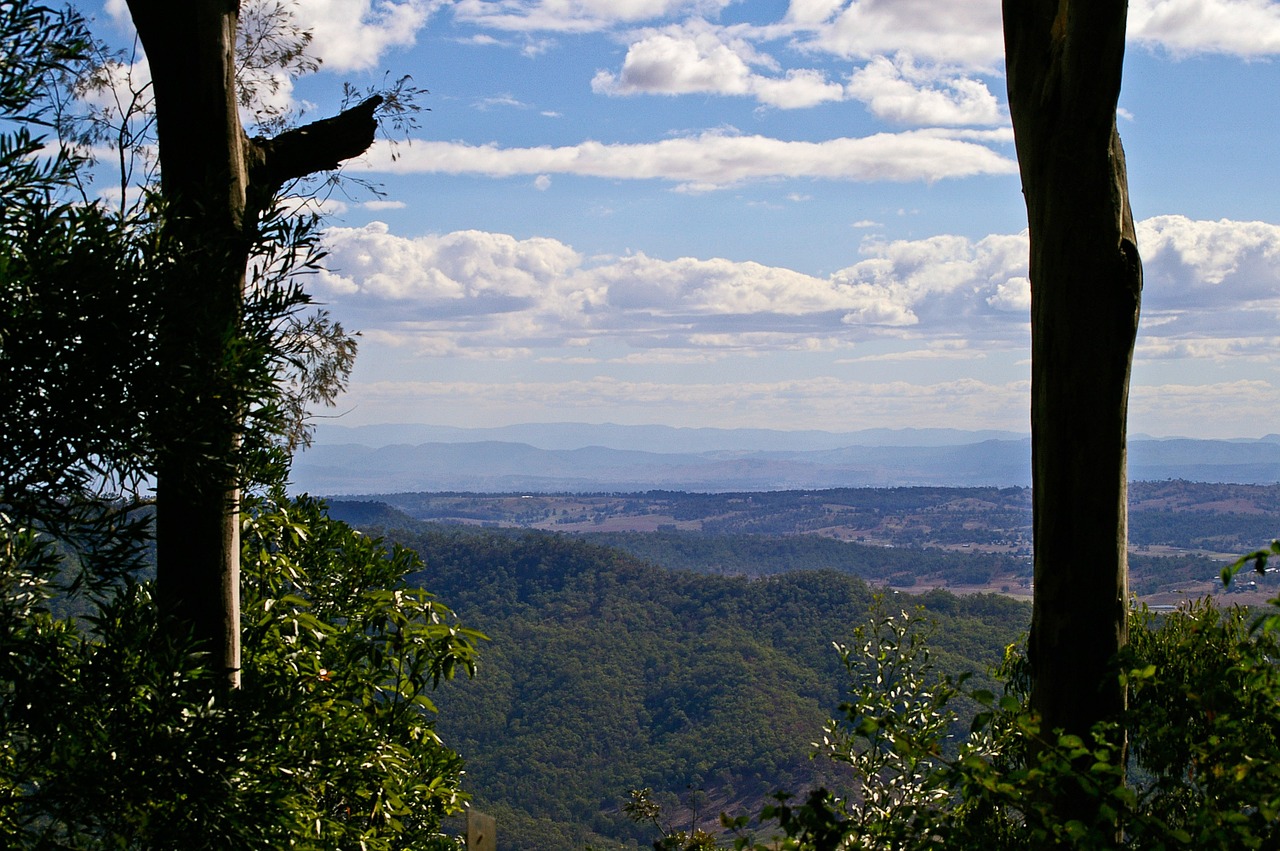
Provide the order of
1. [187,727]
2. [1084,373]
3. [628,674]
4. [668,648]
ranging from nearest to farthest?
[187,727]
[1084,373]
[628,674]
[668,648]

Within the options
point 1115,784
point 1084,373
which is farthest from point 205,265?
point 1084,373

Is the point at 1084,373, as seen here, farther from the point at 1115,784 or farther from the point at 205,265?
the point at 205,265

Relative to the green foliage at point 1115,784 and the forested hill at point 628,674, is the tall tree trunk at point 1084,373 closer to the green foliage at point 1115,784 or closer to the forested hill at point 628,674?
the green foliage at point 1115,784

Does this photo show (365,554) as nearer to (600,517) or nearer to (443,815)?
(443,815)

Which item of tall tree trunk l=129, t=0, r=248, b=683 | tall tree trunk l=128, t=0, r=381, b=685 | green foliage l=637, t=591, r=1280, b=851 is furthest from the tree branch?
green foliage l=637, t=591, r=1280, b=851

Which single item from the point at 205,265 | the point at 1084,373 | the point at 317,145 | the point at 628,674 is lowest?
the point at 628,674
